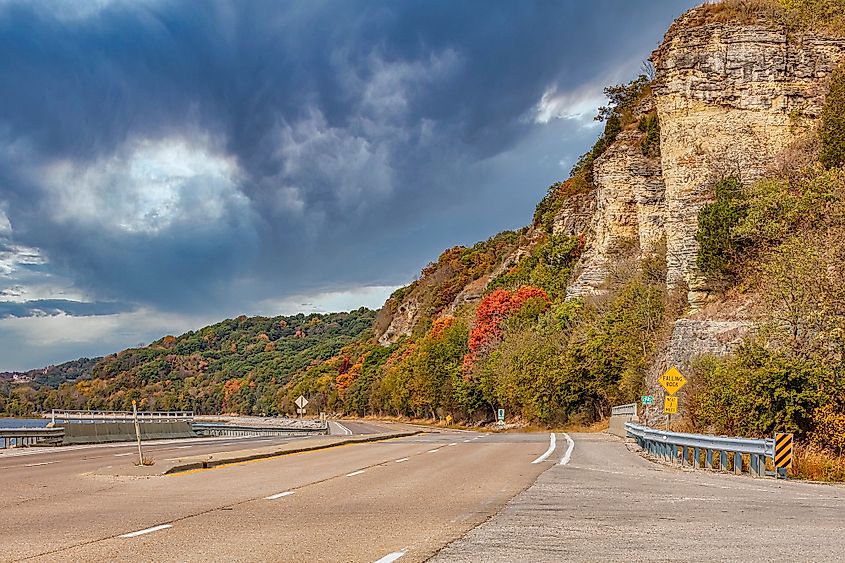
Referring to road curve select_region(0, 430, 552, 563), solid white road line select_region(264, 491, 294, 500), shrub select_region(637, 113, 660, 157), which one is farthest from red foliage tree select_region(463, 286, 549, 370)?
solid white road line select_region(264, 491, 294, 500)

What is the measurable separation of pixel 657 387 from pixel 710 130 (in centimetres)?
1580

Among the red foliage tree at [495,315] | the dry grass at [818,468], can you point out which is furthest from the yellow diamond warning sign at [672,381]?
the red foliage tree at [495,315]

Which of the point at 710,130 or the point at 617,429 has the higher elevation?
the point at 710,130

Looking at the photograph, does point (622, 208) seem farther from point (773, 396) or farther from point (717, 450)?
point (717, 450)

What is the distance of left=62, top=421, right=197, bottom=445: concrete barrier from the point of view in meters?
37.9

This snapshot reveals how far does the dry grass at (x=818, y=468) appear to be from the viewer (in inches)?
762

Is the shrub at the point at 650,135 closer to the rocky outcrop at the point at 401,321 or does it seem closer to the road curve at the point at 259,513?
the road curve at the point at 259,513

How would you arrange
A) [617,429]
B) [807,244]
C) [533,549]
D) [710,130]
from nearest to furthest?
[533,549]
[807,244]
[617,429]
[710,130]

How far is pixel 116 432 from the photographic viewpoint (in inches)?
1633

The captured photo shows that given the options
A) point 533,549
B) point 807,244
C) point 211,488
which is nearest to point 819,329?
point 807,244

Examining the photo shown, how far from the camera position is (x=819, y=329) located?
90.4 ft

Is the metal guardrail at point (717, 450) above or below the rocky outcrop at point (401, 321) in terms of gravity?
below

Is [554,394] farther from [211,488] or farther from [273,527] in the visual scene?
[273,527]

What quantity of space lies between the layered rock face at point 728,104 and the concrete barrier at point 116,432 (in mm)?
28861
